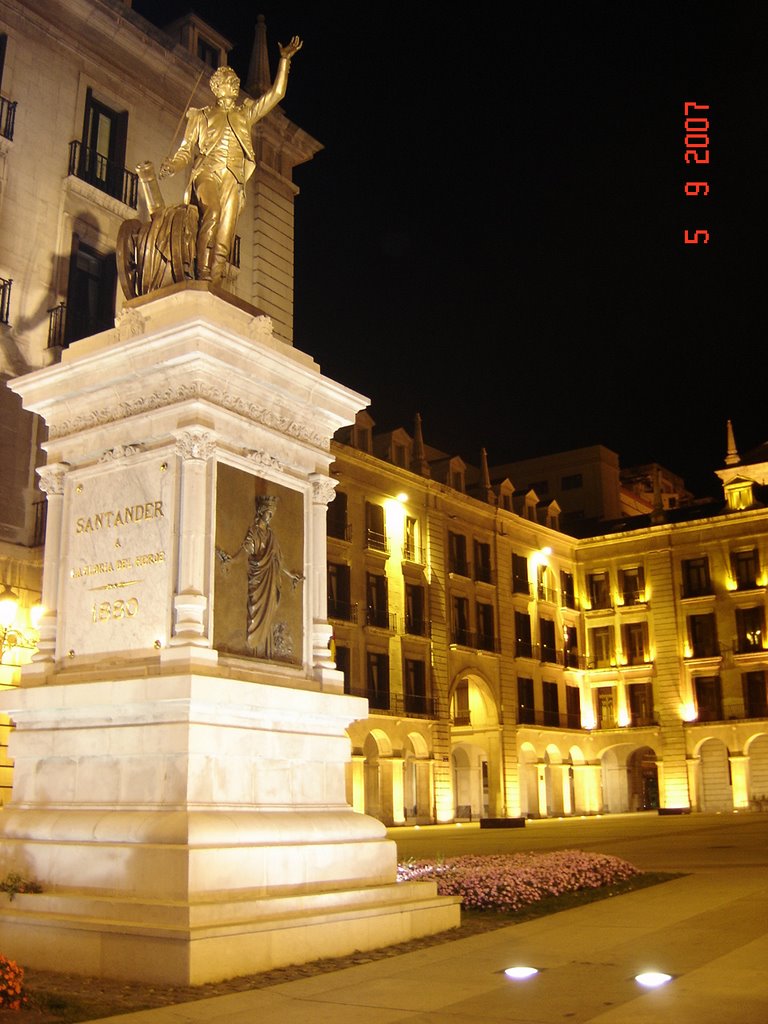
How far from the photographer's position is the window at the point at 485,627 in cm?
5444

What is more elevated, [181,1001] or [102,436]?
[102,436]

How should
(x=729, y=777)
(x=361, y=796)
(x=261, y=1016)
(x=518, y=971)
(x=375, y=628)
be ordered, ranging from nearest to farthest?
→ (x=261, y=1016) < (x=518, y=971) < (x=361, y=796) < (x=375, y=628) < (x=729, y=777)

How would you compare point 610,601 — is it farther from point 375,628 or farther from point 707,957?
point 707,957

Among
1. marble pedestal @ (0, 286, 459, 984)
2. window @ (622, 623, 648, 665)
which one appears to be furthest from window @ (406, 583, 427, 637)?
marble pedestal @ (0, 286, 459, 984)

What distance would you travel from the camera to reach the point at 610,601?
64.5m

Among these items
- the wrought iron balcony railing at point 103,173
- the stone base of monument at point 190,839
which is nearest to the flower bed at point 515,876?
the stone base of monument at point 190,839

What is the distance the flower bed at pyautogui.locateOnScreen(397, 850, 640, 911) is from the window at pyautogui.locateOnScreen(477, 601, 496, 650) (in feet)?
124

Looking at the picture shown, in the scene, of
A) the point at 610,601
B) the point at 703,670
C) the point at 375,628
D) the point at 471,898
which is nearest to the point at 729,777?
the point at 703,670

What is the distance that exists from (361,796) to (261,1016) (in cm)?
3554

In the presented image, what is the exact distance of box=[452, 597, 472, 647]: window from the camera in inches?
2083

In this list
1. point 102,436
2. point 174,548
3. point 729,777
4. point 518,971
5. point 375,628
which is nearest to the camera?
point 518,971

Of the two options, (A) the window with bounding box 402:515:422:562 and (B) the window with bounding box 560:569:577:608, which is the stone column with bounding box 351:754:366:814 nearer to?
(A) the window with bounding box 402:515:422:562

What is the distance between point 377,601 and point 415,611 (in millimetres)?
3044

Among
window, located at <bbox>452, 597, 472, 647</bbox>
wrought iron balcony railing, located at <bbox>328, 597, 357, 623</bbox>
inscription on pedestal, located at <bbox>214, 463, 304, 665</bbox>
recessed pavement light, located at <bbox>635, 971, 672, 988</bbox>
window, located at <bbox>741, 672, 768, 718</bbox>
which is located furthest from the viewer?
window, located at <bbox>741, 672, 768, 718</bbox>
